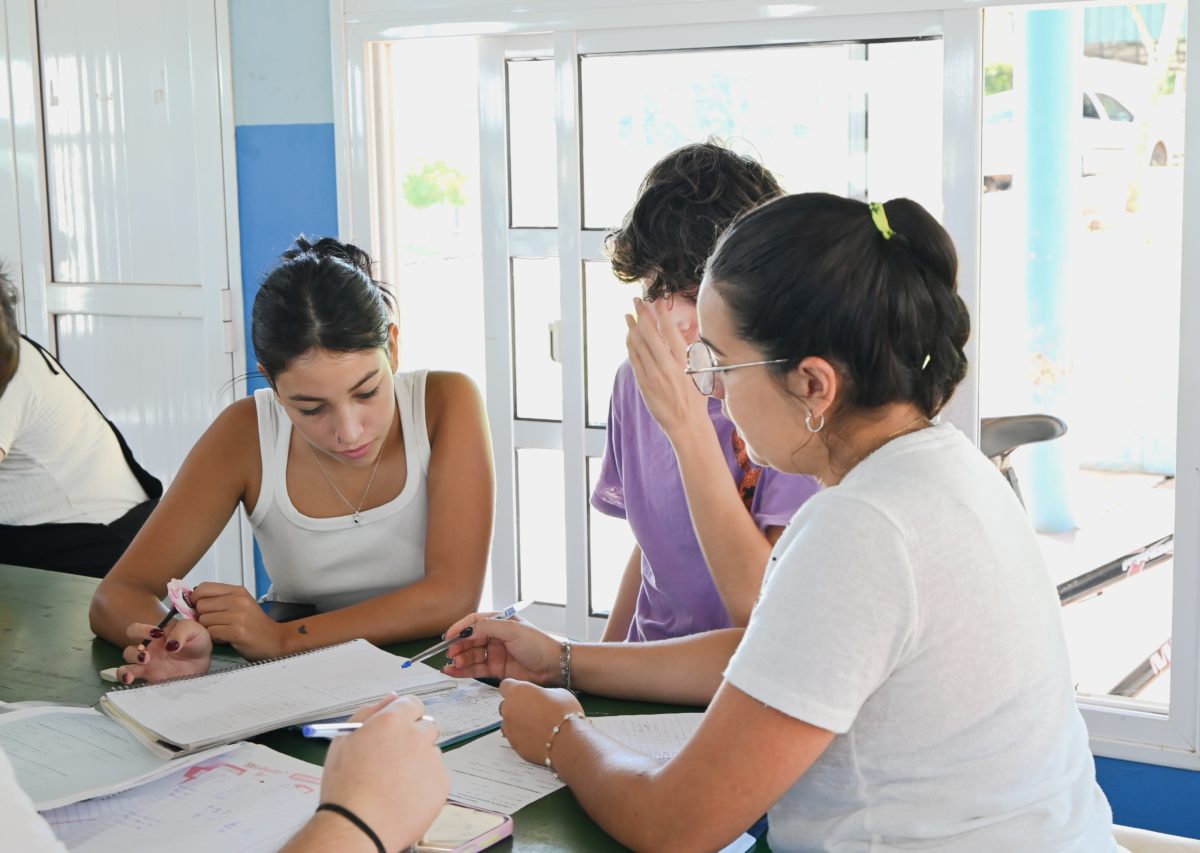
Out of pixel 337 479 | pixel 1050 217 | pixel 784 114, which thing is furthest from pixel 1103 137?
pixel 337 479

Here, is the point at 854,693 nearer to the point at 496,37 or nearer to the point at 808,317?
the point at 808,317

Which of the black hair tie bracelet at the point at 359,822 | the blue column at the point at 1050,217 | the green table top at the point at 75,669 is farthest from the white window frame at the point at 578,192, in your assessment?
the black hair tie bracelet at the point at 359,822

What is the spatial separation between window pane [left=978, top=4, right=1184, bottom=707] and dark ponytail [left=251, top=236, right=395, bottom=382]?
6.28 ft

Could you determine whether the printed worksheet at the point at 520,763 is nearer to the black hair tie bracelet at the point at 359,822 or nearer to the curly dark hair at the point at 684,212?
the black hair tie bracelet at the point at 359,822

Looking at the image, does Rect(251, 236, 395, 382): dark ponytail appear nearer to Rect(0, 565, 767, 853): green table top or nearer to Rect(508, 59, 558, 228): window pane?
Rect(0, 565, 767, 853): green table top

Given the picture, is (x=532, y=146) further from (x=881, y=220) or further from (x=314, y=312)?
(x=881, y=220)

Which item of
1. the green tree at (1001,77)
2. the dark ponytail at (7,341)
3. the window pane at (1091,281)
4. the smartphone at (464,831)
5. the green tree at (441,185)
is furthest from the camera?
the green tree at (441,185)

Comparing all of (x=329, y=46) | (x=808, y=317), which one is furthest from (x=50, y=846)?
(x=329, y=46)

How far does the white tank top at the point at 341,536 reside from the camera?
2.03 m

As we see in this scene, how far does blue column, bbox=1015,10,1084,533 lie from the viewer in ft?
11.9

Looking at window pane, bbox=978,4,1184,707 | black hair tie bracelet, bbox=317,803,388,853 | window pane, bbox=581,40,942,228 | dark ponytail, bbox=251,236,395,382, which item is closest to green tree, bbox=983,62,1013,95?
window pane, bbox=978,4,1184,707

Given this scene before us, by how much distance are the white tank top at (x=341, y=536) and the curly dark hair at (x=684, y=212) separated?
0.57 metres

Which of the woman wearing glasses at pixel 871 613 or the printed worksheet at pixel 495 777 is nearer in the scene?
the woman wearing glasses at pixel 871 613

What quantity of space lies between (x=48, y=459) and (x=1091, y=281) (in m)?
3.14
